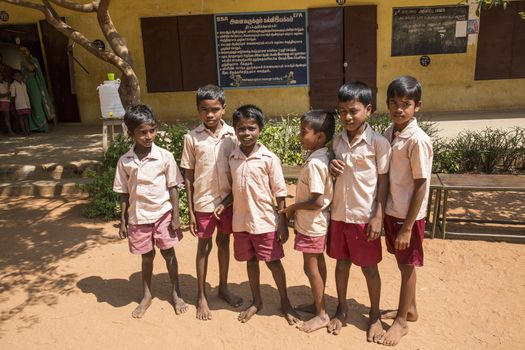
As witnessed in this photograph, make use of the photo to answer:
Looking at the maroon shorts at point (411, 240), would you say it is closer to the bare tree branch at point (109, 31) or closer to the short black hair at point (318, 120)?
the short black hair at point (318, 120)

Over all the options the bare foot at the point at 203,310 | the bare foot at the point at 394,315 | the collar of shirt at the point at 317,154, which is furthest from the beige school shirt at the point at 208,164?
the bare foot at the point at 394,315

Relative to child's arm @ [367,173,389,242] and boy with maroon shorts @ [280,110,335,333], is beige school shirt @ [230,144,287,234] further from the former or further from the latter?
child's arm @ [367,173,389,242]

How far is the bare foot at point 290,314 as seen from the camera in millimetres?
2965

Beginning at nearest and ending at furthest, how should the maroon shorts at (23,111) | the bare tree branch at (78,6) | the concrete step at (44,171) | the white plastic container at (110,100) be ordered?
1. the bare tree branch at (78,6)
2. the white plastic container at (110,100)
3. the concrete step at (44,171)
4. the maroon shorts at (23,111)

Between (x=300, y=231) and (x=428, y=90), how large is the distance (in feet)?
23.6

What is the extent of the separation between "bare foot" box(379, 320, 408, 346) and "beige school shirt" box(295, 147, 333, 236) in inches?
28.4

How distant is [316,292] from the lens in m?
2.85

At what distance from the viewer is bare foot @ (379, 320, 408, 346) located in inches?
107

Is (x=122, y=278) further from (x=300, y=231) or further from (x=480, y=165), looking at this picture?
(x=480, y=165)

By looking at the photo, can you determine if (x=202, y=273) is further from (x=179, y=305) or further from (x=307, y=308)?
(x=307, y=308)

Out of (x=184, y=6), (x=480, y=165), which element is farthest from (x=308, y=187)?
(x=184, y=6)

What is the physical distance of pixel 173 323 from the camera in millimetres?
3043

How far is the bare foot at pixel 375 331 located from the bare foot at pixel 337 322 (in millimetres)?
164

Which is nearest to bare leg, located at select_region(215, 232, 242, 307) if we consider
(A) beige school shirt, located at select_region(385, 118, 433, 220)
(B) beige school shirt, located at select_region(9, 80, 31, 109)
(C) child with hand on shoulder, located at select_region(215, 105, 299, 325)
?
(C) child with hand on shoulder, located at select_region(215, 105, 299, 325)
